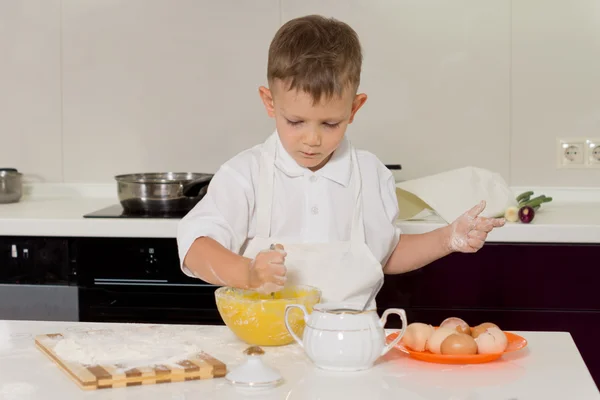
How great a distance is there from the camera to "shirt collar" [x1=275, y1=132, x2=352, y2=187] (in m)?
1.68

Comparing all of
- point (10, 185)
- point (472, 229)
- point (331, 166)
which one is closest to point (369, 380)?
point (472, 229)

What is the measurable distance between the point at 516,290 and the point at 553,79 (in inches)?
30.4

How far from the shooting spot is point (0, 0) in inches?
112

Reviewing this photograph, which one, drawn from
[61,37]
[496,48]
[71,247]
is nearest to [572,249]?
[496,48]

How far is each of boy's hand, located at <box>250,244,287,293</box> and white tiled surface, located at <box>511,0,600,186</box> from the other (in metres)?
1.61

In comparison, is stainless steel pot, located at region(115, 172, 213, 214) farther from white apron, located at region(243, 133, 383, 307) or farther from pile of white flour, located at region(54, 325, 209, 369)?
pile of white flour, located at region(54, 325, 209, 369)

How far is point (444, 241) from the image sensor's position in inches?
62.0

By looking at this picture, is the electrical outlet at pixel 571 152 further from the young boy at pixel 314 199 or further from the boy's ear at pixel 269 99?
the boy's ear at pixel 269 99

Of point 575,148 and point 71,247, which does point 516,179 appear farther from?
point 71,247

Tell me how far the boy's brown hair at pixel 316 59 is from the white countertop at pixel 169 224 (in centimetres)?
79

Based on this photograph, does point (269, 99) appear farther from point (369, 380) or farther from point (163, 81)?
point (163, 81)

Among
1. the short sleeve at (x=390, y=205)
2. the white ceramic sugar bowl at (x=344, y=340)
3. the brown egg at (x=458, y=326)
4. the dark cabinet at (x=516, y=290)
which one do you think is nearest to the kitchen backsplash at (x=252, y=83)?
the dark cabinet at (x=516, y=290)

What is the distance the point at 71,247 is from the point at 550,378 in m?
1.50

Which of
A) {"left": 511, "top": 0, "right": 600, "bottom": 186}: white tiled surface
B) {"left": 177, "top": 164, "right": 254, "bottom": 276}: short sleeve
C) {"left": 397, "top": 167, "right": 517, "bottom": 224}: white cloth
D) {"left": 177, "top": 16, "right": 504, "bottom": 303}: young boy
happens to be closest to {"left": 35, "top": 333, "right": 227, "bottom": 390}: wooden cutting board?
{"left": 177, "top": 16, "right": 504, "bottom": 303}: young boy
